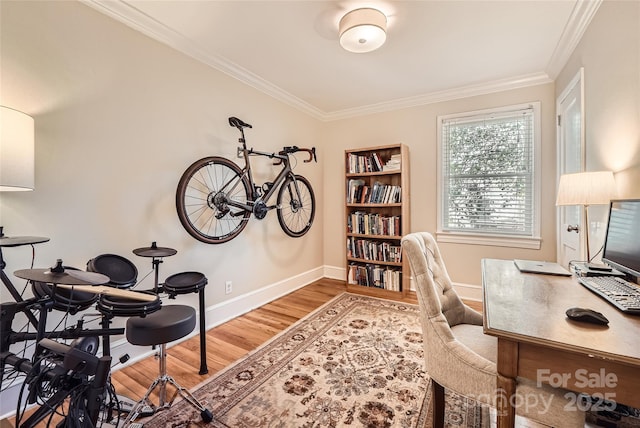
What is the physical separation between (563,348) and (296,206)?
9.64 ft

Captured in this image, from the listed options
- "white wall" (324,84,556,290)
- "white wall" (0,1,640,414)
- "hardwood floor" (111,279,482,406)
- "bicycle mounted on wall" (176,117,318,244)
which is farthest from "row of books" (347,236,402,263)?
"bicycle mounted on wall" (176,117,318,244)

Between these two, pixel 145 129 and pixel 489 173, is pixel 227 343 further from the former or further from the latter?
pixel 489 173

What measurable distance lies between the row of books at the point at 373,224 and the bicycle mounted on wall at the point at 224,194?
1.01 m

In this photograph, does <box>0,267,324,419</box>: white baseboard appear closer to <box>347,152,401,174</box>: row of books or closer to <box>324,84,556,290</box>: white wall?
<box>324,84,556,290</box>: white wall

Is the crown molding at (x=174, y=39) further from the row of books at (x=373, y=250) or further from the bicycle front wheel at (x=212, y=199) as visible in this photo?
the row of books at (x=373, y=250)

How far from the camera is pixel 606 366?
2.61 feet

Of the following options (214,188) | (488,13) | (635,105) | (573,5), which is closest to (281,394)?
(214,188)

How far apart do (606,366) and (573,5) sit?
244 cm

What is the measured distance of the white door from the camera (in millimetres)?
2211

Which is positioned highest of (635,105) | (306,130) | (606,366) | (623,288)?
(306,130)

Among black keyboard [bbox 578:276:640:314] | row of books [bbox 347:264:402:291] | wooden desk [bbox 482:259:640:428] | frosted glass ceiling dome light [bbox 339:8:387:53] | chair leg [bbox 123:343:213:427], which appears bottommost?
chair leg [bbox 123:343:213:427]

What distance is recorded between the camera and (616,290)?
3.94 ft

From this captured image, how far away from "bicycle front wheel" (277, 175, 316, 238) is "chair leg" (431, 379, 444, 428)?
7.62ft

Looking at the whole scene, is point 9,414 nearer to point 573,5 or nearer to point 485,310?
point 485,310
